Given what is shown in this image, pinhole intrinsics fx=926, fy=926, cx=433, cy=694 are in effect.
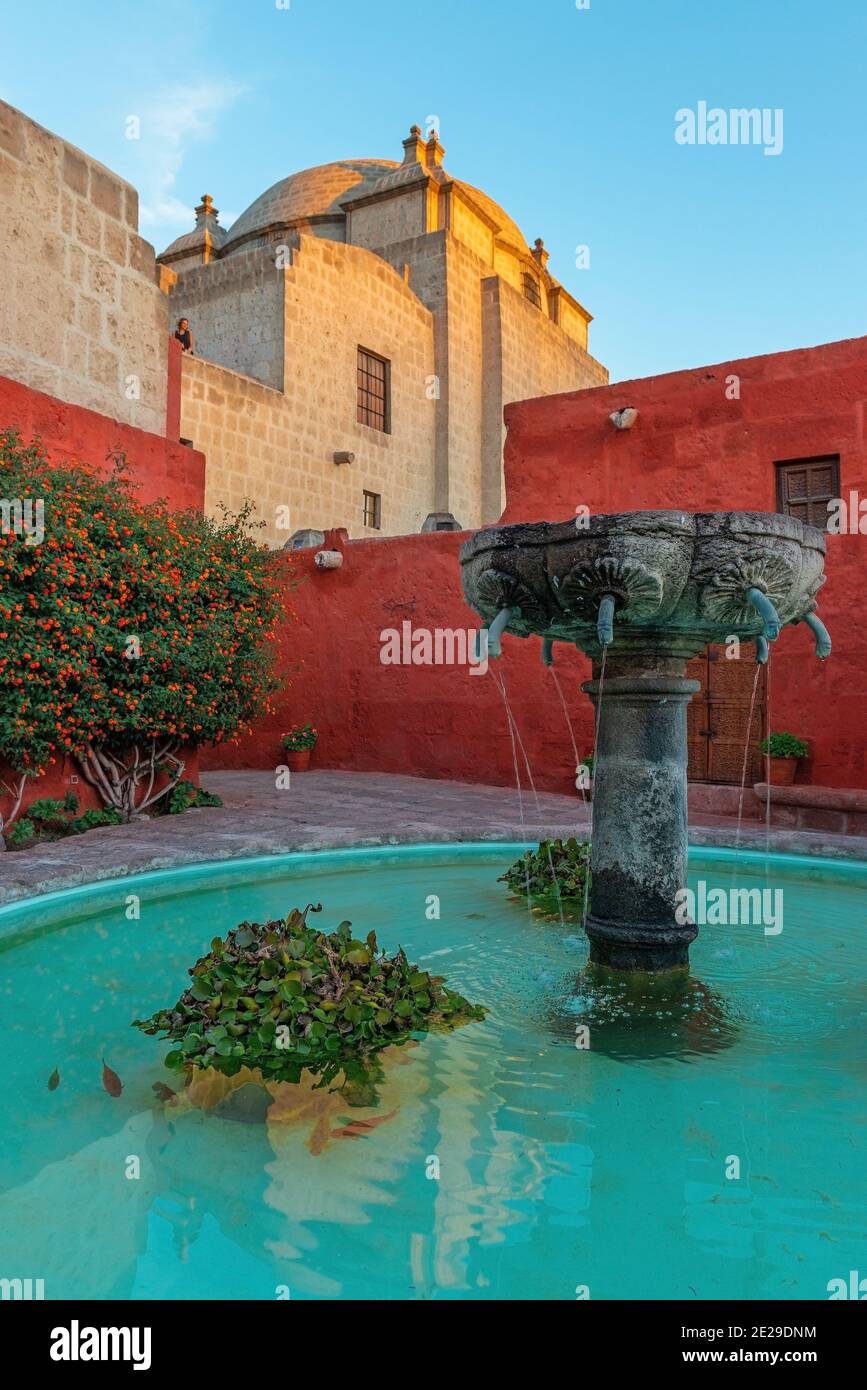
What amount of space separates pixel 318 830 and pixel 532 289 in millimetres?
20878

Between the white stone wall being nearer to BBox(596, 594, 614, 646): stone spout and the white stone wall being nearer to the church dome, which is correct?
BBox(596, 594, 614, 646): stone spout

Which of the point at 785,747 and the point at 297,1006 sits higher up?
the point at 785,747

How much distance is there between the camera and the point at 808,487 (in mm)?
8586

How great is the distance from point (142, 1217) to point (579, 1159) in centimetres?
95

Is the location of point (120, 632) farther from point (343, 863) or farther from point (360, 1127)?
point (360, 1127)

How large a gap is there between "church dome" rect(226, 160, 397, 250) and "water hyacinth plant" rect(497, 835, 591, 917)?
65.3 ft

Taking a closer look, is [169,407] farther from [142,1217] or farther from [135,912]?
[142,1217]

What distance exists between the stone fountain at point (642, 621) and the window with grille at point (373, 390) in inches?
608

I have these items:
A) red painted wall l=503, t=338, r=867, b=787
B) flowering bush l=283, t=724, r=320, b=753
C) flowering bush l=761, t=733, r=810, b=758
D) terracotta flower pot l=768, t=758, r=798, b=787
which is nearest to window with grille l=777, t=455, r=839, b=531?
red painted wall l=503, t=338, r=867, b=787

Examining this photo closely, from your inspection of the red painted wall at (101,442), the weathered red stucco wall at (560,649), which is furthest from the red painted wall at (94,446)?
the weathered red stucco wall at (560,649)

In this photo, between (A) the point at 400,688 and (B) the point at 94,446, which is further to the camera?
(A) the point at 400,688

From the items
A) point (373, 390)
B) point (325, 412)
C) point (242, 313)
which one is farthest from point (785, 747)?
point (373, 390)
